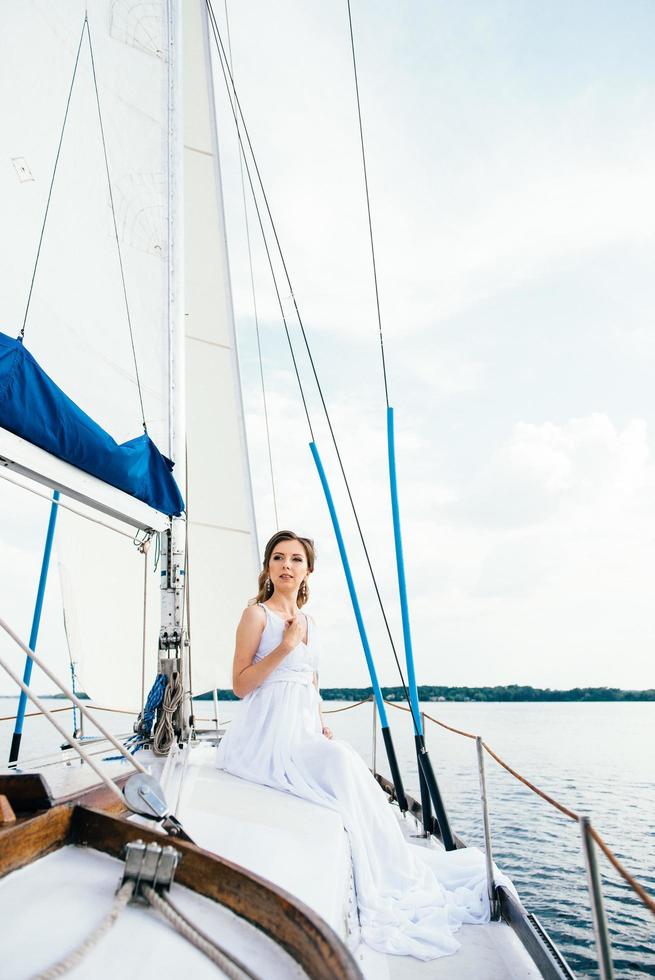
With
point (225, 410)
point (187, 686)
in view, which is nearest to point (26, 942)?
point (187, 686)

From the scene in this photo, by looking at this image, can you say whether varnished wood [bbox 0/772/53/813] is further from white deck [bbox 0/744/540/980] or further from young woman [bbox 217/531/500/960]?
young woman [bbox 217/531/500/960]

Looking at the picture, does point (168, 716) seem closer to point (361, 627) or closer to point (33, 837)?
point (361, 627)

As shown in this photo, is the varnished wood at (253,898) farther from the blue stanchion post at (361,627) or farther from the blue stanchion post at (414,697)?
the blue stanchion post at (361,627)

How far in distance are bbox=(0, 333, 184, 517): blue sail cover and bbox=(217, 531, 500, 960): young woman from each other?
870mm

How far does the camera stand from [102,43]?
3732 millimetres

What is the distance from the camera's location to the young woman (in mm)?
2113

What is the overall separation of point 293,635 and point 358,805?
792 millimetres

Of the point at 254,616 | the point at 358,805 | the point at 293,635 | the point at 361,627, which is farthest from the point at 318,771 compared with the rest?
the point at 361,627

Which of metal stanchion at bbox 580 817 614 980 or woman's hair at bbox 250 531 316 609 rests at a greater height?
woman's hair at bbox 250 531 316 609

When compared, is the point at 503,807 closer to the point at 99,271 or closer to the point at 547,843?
the point at 547,843

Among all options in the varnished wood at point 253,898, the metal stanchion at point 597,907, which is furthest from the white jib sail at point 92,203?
the metal stanchion at point 597,907

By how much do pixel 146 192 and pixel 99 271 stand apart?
0.94m

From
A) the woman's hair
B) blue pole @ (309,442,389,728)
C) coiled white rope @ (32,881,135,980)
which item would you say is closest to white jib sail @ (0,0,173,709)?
the woman's hair

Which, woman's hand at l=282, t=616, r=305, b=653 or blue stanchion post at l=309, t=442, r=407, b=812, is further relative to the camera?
blue stanchion post at l=309, t=442, r=407, b=812
